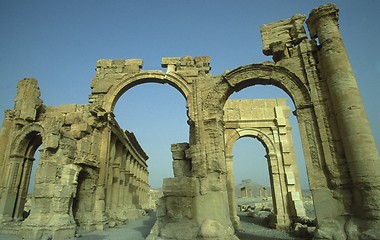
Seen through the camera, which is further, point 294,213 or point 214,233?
point 294,213

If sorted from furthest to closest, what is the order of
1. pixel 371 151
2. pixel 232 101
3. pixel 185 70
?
pixel 232 101 → pixel 185 70 → pixel 371 151

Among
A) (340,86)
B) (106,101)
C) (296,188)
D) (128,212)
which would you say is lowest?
(128,212)

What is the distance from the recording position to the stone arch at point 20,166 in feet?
40.0

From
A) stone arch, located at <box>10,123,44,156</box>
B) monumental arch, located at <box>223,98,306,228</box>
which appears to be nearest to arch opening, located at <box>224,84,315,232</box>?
monumental arch, located at <box>223,98,306,228</box>

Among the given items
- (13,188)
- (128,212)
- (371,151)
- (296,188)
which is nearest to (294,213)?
(296,188)

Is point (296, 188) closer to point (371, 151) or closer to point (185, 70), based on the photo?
point (371, 151)

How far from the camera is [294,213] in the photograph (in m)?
11.3

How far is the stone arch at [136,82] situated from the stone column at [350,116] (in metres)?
5.96

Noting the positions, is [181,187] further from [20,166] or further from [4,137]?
[4,137]

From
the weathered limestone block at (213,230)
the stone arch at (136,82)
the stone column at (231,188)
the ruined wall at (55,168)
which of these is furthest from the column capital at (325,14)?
the ruined wall at (55,168)

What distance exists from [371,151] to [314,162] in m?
1.27

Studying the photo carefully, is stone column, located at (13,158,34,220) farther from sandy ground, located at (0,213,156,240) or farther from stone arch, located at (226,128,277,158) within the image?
stone arch, located at (226,128,277,158)

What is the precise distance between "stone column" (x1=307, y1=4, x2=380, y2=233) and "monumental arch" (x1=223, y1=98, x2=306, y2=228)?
6.73 meters

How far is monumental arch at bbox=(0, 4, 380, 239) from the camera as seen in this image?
540cm
